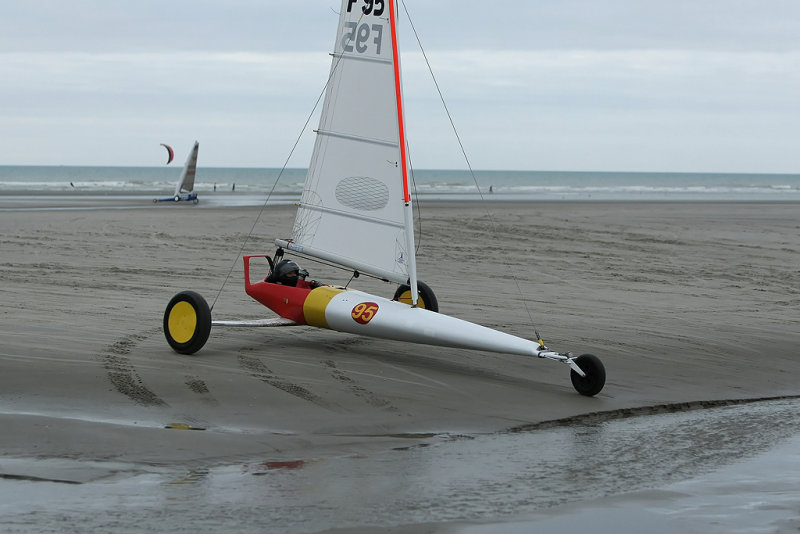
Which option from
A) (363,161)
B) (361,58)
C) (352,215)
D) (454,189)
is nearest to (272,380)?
(352,215)

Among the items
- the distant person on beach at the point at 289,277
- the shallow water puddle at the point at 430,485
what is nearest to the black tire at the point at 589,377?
the shallow water puddle at the point at 430,485

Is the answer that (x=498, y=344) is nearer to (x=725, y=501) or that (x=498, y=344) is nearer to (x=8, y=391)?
(x=725, y=501)

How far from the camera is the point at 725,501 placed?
6.64 metres

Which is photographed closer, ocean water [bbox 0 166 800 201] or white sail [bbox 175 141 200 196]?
white sail [bbox 175 141 200 196]

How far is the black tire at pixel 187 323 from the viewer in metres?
10.5

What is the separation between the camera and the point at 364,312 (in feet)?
35.8

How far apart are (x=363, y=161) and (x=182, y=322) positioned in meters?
2.88

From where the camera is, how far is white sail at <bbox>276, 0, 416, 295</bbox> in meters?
11.4

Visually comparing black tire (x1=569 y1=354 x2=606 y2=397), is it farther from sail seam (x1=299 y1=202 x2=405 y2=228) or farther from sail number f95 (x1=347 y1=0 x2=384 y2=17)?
sail number f95 (x1=347 y1=0 x2=384 y2=17)

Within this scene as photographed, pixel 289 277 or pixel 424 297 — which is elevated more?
pixel 289 277

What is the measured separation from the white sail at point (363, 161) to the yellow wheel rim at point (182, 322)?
80.7 inches

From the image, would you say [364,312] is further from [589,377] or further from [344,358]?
[589,377]

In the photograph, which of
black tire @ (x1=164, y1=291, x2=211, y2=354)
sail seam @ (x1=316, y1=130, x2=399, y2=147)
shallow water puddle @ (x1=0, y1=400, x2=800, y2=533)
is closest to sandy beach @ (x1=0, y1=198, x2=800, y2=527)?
black tire @ (x1=164, y1=291, x2=211, y2=354)

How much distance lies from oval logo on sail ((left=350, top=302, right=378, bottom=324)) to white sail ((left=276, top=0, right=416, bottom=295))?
0.52m
